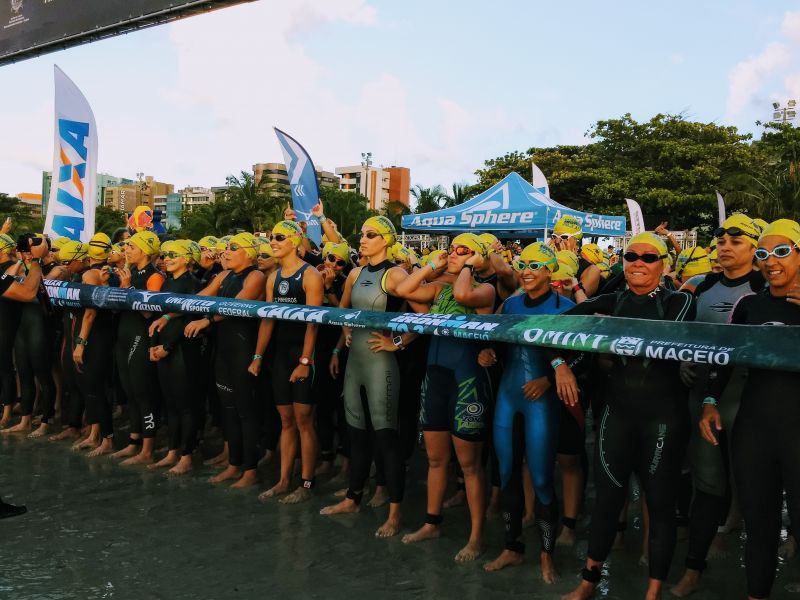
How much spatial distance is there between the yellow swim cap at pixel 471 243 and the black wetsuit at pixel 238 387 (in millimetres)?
2172

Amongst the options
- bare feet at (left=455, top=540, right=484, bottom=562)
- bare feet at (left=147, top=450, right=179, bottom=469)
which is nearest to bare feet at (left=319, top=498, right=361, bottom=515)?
bare feet at (left=455, top=540, right=484, bottom=562)

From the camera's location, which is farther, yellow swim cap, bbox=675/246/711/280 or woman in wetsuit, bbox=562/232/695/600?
yellow swim cap, bbox=675/246/711/280

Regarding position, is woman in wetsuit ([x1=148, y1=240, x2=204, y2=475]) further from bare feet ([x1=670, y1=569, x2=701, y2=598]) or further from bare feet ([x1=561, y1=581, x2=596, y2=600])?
bare feet ([x1=670, y1=569, x2=701, y2=598])

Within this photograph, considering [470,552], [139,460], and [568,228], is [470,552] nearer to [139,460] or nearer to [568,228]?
[568,228]

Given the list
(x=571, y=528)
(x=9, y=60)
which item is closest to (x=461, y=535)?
(x=571, y=528)

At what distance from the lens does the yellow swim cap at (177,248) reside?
6.56m

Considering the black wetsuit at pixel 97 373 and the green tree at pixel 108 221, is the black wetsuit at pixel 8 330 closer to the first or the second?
the black wetsuit at pixel 97 373

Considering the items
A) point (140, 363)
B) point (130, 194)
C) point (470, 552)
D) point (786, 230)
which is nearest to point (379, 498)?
point (470, 552)

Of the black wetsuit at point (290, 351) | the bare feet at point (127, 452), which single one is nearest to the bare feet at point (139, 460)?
the bare feet at point (127, 452)

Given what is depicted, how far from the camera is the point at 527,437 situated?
13.6 feet

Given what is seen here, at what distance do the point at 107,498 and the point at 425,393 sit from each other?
270cm

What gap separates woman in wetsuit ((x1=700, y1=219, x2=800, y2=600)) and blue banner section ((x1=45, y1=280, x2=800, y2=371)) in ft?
0.35

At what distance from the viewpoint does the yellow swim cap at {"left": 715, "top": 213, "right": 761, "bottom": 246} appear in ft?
13.5

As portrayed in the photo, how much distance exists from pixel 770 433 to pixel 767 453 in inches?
3.7
